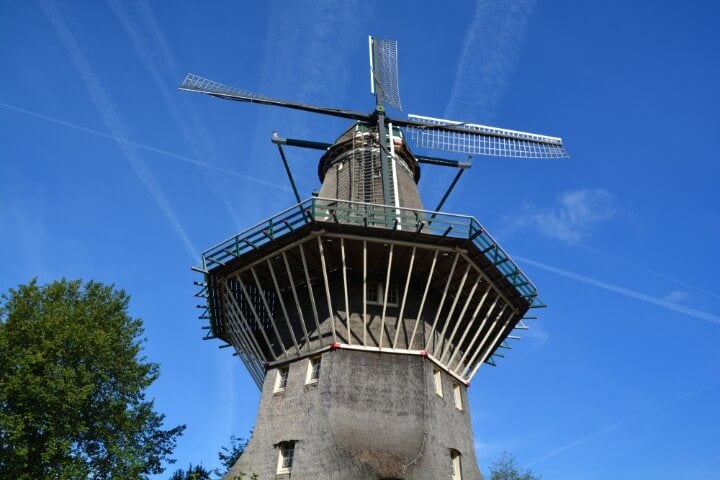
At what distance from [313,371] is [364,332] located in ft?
6.95

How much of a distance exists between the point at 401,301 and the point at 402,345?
5.86 ft

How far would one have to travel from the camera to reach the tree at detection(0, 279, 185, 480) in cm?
2186

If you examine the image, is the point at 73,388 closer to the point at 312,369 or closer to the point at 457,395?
the point at 312,369

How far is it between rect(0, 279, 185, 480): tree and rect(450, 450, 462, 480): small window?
44.1 feet

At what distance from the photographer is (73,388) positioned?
2277 cm

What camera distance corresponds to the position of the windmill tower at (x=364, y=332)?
17406mm

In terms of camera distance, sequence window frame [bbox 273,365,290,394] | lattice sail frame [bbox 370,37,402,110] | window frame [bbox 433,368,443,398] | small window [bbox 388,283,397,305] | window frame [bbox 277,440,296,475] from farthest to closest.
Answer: lattice sail frame [bbox 370,37,402,110] → small window [bbox 388,283,397,305] → window frame [bbox 273,365,290,394] → window frame [bbox 433,368,443,398] → window frame [bbox 277,440,296,475]

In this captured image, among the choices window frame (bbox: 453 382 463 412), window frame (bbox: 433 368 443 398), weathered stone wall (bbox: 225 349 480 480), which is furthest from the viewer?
window frame (bbox: 453 382 463 412)

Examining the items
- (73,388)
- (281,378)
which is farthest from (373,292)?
(73,388)

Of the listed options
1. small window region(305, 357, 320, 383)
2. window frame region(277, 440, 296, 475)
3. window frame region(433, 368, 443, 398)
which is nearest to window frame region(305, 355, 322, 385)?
small window region(305, 357, 320, 383)

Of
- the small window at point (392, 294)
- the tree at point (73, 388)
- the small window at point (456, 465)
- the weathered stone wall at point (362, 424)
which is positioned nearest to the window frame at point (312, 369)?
the weathered stone wall at point (362, 424)

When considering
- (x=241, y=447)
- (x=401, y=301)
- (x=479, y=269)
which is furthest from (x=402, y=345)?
(x=241, y=447)

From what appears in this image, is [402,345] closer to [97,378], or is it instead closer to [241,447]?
[97,378]

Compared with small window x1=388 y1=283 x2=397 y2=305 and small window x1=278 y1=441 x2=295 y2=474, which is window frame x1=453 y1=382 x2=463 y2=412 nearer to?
small window x1=388 y1=283 x2=397 y2=305
